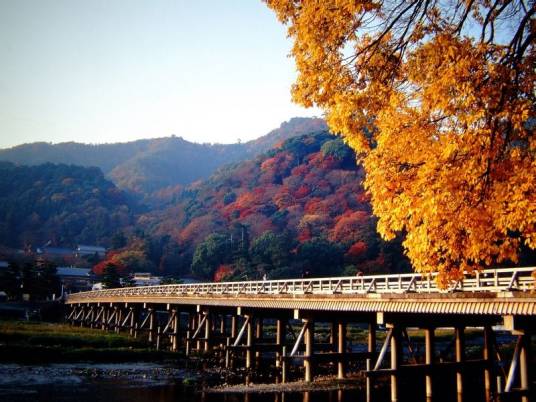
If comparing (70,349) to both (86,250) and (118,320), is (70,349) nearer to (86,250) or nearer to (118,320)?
(118,320)

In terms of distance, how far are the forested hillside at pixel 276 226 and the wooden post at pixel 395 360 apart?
43070 millimetres

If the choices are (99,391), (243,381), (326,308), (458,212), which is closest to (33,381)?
(99,391)

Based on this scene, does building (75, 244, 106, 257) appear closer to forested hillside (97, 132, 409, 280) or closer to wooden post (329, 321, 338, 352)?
forested hillside (97, 132, 409, 280)

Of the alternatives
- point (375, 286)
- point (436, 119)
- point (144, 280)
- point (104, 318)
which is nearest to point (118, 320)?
point (104, 318)

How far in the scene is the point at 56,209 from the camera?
12281 centimetres

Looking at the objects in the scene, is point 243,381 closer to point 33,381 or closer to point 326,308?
point 326,308

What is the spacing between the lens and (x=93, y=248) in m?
110

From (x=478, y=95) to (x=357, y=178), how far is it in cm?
8850

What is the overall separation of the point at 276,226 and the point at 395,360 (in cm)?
7046

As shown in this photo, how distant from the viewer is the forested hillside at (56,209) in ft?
383

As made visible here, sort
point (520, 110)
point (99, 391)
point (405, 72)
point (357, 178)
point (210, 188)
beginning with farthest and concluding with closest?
1. point (210, 188)
2. point (357, 178)
3. point (99, 391)
4. point (405, 72)
5. point (520, 110)

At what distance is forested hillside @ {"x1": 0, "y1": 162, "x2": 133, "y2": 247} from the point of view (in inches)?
4601

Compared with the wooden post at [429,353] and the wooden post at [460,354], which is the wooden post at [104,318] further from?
the wooden post at [460,354]

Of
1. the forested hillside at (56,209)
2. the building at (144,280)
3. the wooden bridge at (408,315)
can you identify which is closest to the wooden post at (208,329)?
the wooden bridge at (408,315)
